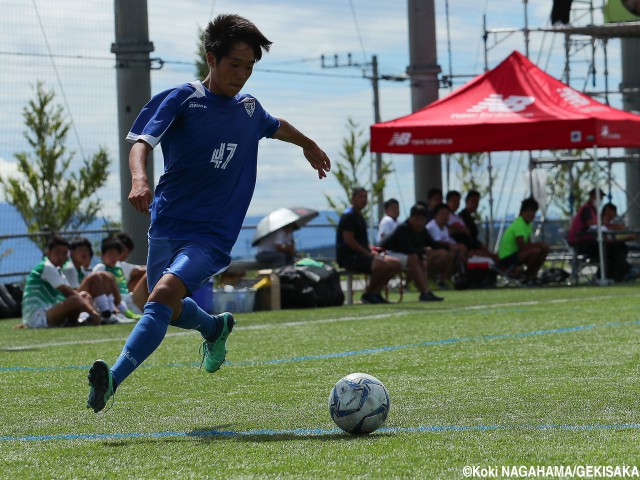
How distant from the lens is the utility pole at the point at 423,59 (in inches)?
987

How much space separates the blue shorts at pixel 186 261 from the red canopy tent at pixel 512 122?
12920mm

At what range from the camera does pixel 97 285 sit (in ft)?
48.3

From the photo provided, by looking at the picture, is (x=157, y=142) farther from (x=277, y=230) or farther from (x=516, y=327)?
(x=277, y=230)

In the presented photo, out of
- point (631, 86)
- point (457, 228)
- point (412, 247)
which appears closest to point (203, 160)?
point (412, 247)

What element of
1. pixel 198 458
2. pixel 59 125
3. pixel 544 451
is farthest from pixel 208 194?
pixel 59 125

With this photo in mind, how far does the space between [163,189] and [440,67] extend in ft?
63.8

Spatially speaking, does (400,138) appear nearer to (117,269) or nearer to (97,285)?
(117,269)

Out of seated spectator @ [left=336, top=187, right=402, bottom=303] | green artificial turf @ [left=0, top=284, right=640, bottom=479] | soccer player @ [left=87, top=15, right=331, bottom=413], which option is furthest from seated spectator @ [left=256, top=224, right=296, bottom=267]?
soccer player @ [left=87, top=15, right=331, bottom=413]

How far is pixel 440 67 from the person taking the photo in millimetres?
25328

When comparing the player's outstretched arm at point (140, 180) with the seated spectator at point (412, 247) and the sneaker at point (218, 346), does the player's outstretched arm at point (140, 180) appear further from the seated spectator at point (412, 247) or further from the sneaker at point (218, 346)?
the seated spectator at point (412, 247)

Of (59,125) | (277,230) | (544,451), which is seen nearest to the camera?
(544,451)

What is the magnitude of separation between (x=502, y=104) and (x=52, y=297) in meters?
8.68

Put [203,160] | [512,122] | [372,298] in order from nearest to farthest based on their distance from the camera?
[203,160] < [372,298] < [512,122]

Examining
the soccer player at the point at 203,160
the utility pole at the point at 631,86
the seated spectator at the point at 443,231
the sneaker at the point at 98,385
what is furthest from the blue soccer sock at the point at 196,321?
the utility pole at the point at 631,86
